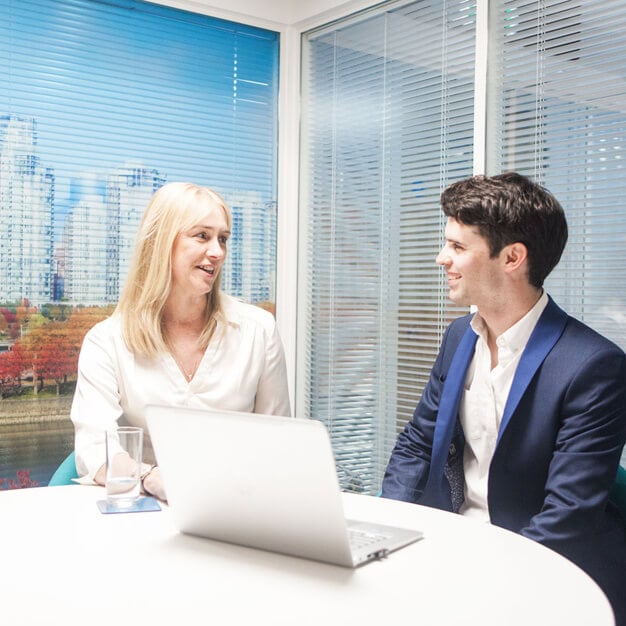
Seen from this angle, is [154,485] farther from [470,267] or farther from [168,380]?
[470,267]

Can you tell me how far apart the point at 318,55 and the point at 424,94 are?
0.84 m

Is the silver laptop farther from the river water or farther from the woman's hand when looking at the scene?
the river water

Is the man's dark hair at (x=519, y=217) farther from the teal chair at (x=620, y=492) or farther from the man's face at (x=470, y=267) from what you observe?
the teal chair at (x=620, y=492)

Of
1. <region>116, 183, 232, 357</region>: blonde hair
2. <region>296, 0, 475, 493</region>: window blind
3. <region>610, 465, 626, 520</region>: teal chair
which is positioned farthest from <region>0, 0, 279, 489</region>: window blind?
<region>610, 465, 626, 520</region>: teal chair

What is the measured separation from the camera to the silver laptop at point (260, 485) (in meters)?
1.22

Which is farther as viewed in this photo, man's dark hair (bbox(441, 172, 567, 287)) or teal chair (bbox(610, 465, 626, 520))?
man's dark hair (bbox(441, 172, 567, 287))

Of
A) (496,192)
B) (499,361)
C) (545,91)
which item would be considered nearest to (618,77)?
(545,91)

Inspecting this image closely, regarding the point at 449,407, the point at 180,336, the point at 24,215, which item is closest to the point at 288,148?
the point at 24,215

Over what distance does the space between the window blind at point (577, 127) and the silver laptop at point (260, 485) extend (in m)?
1.54

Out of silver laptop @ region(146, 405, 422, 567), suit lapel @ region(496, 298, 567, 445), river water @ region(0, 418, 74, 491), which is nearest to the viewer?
silver laptop @ region(146, 405, 422, 567)

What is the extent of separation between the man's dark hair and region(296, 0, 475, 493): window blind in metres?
1.12

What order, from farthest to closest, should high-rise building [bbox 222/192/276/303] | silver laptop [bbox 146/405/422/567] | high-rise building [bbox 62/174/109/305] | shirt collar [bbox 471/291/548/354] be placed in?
high-rise building [bbox 222/192/276/303] < high-rise building [bbox 62/174/109/305] < shirt collar [bbox 471/291/548/354] < silver laptop [bbox 146/405/422/567]

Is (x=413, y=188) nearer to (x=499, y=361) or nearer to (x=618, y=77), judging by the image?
(x=618, y=77)

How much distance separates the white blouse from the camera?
2.24 meters
